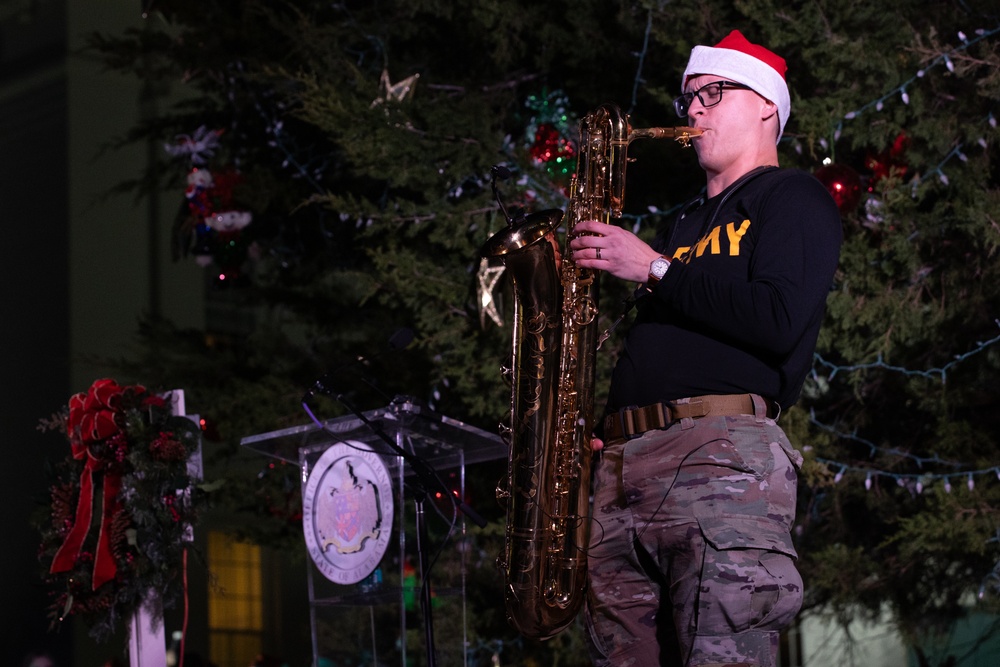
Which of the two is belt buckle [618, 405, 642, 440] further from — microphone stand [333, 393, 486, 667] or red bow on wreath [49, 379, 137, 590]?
red bow on wreath [49, 379, 137, 590]

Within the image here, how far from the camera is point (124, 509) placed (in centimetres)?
549

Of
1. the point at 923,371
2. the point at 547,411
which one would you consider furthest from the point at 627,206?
the point at 547,411

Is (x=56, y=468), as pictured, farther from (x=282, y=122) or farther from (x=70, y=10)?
(x=70, y=10)

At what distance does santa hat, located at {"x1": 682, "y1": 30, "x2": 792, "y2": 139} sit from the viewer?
354cm

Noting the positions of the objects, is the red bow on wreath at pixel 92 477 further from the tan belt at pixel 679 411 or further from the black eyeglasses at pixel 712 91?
the black eyeglasses at pixel 712 91

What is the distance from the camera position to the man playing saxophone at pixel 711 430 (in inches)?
116

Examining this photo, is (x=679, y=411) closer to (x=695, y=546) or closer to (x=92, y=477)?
(x=695, y=546)

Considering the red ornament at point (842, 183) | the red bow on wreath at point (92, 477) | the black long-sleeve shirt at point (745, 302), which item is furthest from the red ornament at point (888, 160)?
the red bow on wreath at point (92, 477)

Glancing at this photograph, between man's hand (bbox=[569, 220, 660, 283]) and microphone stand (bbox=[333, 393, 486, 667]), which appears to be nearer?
man's hand (bbox=[569, 220, 660, 283])

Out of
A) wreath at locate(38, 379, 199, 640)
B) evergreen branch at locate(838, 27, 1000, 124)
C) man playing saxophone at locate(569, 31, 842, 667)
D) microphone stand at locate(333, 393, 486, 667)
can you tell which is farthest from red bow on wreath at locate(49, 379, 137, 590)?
evergreen branch at locate(838, 27, 1000, 124)

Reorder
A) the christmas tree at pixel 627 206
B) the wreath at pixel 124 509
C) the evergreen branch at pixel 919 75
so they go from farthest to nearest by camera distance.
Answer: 1. the christmas tree at pixel 627 206
2. the evergreen branch at pixel 919 75
3. the wreath at pixel 124 509

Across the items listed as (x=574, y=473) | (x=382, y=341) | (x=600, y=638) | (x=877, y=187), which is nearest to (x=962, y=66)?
(x=877, y=187)

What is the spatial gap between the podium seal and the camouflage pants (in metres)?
1.46

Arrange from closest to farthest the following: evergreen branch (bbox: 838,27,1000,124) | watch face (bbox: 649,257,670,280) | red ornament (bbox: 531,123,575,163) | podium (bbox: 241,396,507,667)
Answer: watch face (bbox: 649,257,670,280), podium (bbox: 241,396,507,667), evergreen branch (bbox: 838,27,1000,124), red ornament (bbox: 531,123,575,163)
